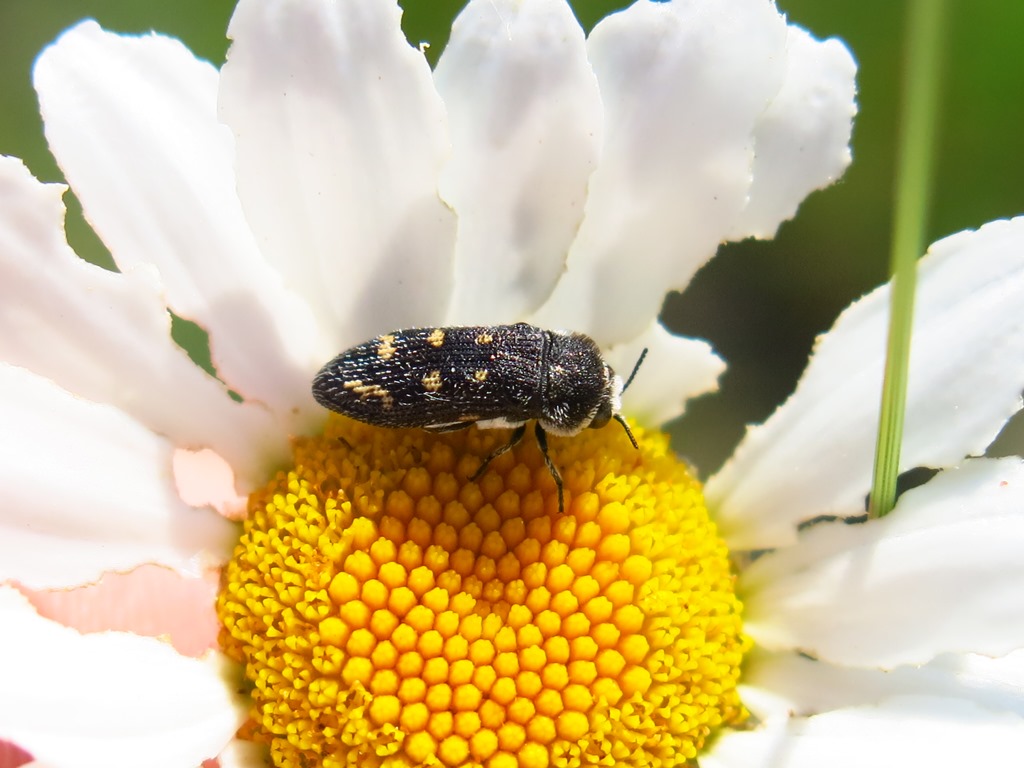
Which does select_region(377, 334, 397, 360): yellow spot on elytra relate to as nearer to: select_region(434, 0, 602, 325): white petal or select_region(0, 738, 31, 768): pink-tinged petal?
select_region(434, 0, 602, 325): white petal

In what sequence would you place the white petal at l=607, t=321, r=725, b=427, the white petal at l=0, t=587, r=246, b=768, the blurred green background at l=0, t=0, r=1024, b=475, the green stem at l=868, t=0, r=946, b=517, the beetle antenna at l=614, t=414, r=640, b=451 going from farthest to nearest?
the blurred green background at l=0, t=0, r=1024, b=475, the white petal at l=607, t=321, r=725, b=427, the beetle antenna at l=614, t=414, r=640, b=451, the white petal at l=0, t=587, r=246, b=768, the green stem at l=868, t=0, r=946, b=517

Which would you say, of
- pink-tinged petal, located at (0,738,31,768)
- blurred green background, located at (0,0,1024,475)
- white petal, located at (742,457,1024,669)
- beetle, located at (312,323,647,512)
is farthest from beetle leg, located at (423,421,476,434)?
blurred green background, located at (0,0,1024,475)

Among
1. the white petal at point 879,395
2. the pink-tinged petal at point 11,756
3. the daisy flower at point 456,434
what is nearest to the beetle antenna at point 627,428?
the daisy flower at point 456,434

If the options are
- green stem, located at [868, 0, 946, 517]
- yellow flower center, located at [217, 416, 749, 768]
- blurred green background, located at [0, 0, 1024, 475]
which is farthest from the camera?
blurred green background, located at [0, 0, 1024, 475]

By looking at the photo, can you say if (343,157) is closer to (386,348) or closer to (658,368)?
(386,348)

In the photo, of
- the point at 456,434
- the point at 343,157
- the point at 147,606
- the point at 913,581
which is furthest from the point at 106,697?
the point at 913,581

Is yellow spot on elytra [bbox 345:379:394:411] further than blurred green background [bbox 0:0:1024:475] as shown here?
No

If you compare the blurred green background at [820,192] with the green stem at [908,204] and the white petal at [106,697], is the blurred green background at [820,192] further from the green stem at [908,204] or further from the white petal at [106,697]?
the green stem at [908,204]
